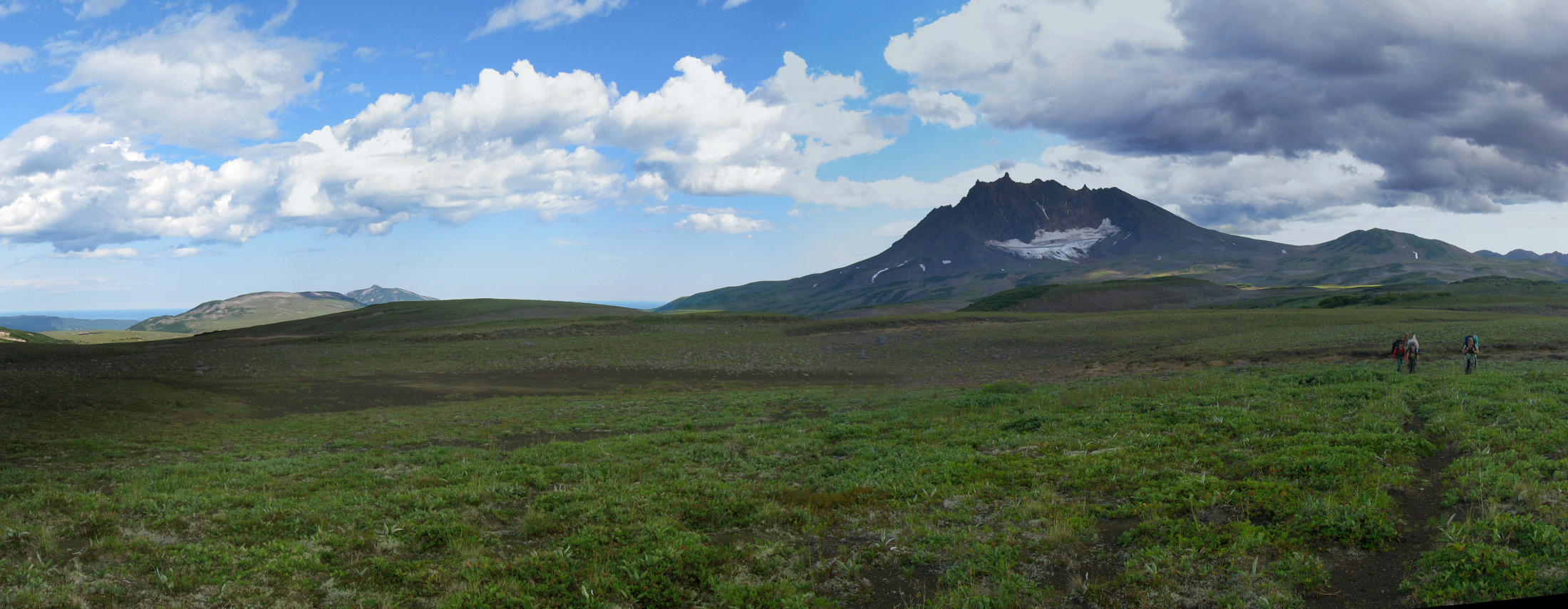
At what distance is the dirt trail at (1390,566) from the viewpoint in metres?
8.31

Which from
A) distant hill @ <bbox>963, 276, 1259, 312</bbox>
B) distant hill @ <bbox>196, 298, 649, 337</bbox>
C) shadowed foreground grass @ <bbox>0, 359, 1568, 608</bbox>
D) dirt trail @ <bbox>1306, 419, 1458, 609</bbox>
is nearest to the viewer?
dirt trail @ <bbox>1306, 419, 1458, 609</bbox>

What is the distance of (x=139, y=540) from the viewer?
1102 centimetres

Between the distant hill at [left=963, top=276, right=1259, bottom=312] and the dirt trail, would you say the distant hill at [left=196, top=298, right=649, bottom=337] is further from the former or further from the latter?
the dirt trail

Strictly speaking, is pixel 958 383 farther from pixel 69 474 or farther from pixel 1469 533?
pixel 69 474

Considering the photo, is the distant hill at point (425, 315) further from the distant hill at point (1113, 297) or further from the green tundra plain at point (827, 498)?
the distant hill at point (1113, 297)

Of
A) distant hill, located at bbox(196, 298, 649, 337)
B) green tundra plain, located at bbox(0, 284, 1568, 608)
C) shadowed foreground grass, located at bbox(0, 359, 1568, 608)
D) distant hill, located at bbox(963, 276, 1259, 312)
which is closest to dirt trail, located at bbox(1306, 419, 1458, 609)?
green tundra plain, located at bbox(0, 284, 1568, 608)

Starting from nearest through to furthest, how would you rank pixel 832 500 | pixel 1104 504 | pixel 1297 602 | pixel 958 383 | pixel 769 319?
pixel 1297 602 → pixel 1104 504 → pixel 832 500 → pixel 958 383 → pixel 769 319

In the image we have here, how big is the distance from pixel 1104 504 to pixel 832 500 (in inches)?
189

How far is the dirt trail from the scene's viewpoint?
8.31 meters

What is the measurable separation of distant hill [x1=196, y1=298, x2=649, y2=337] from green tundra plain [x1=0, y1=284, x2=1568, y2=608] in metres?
80.7

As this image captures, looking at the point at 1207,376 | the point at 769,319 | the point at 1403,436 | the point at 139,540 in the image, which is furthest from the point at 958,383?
the point at 769,319

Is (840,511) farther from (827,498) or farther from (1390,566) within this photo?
(1390,566)

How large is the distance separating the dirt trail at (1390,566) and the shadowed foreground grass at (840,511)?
21cm

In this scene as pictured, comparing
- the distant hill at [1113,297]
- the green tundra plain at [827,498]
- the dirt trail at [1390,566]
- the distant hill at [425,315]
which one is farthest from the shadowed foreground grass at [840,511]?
the distant hill at [1113,297]
